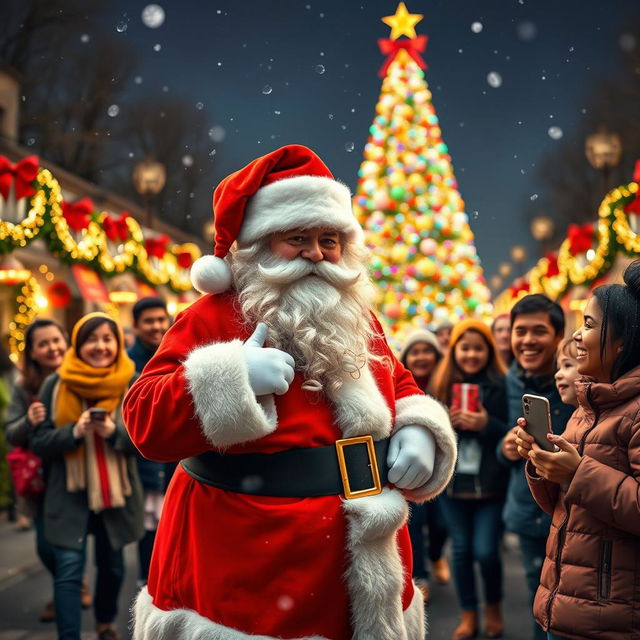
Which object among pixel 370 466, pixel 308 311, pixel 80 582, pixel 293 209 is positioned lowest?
pixel 80 582

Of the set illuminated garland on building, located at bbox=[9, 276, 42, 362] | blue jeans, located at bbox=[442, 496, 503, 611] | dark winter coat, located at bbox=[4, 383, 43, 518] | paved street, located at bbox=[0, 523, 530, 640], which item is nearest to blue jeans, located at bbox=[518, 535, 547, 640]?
blue jeans, located at bbox=[442, 496, 503, 611]

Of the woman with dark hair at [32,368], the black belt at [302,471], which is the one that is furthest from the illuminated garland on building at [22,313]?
the black belt at [302,471]

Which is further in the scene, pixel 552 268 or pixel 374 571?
pixel 552 268

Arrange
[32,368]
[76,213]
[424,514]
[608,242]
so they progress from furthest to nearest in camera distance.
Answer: [608,242]
[76,213]
[424,514]
[32,368]

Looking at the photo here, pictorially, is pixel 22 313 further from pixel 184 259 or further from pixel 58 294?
pixel 184 259

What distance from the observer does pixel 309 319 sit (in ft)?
9.59

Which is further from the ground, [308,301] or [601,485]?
[308,301]

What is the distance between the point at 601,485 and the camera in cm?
272

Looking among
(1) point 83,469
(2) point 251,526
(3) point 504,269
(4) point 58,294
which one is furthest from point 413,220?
(3) point 504,269

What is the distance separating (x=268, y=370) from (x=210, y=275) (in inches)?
19.3

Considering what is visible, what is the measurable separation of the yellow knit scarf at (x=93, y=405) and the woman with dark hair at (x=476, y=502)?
2.12 meters

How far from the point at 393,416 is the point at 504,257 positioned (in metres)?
42.3

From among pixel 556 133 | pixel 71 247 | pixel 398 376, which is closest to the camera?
pixel 398 376

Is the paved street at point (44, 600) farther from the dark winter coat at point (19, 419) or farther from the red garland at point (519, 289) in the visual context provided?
the red garland at point (519, 289)
